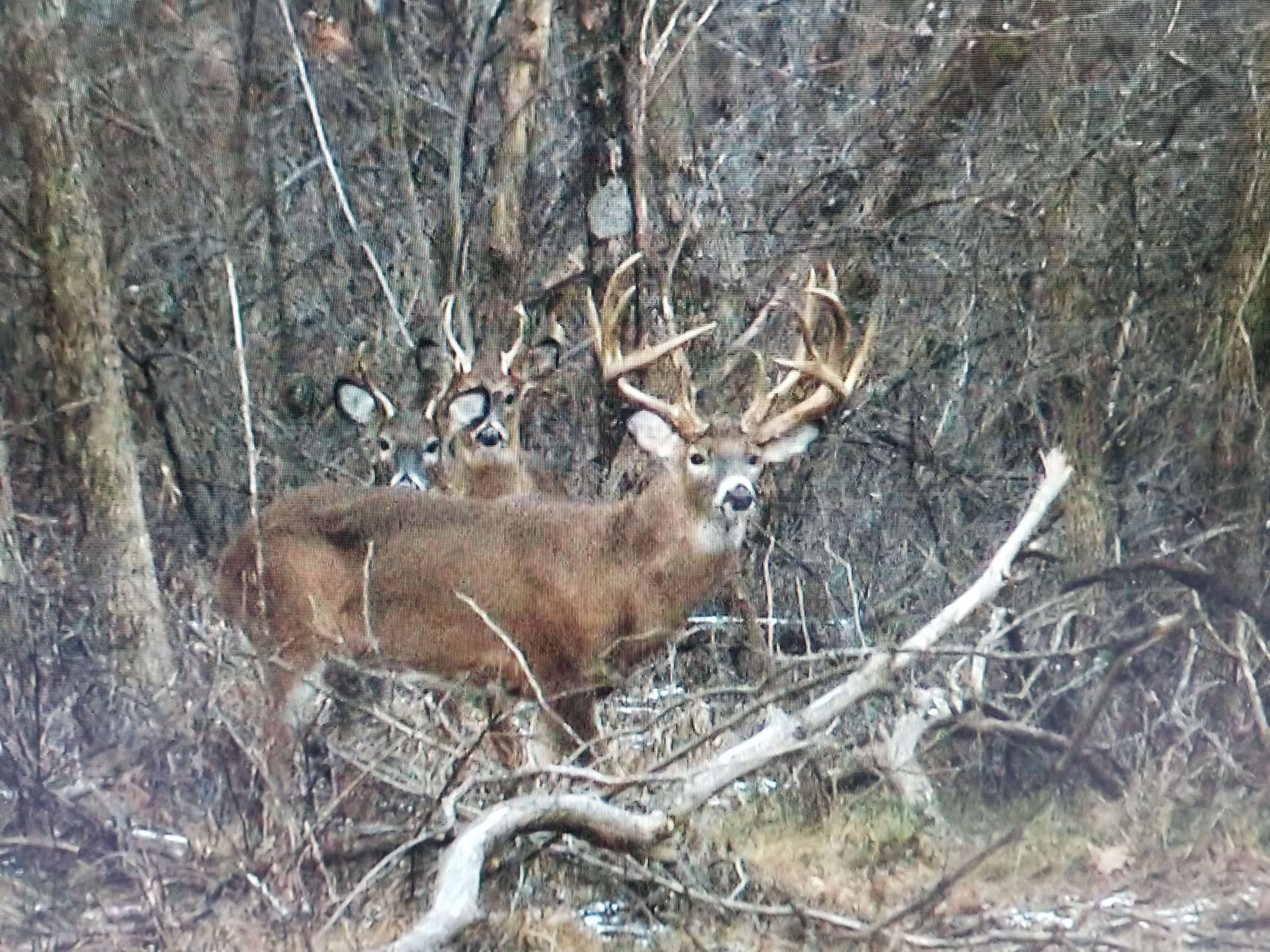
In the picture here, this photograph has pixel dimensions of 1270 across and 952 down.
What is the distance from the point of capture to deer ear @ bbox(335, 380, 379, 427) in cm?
266

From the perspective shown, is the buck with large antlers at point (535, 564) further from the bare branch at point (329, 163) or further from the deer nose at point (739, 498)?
the bare branch at point (329, 163)

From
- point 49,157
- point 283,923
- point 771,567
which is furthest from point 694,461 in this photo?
point 49,157

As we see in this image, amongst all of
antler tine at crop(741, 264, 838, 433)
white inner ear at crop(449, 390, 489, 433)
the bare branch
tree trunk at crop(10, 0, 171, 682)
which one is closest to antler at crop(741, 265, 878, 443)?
antler tine at crop(741, 264, 838, 433)

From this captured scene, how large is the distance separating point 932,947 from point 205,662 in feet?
4.56

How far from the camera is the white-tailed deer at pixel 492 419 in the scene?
9.03ft

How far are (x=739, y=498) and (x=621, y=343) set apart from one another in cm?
39

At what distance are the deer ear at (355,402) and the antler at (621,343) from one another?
0.42 m

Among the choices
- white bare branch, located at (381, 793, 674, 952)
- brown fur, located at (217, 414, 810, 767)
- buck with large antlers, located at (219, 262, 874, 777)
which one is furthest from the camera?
brown fur, located at (217, 414, 810, 767)

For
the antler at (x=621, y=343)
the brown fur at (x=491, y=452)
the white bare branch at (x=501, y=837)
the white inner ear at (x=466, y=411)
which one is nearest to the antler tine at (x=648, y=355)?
the antler at (x=621, y=343)

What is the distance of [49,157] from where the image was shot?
8.67ft

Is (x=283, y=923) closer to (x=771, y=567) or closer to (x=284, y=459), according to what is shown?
(x=284, y=459)

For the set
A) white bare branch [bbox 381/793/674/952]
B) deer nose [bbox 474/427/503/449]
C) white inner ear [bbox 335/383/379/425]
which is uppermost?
white inner ear [bbox 335/383/379/425]

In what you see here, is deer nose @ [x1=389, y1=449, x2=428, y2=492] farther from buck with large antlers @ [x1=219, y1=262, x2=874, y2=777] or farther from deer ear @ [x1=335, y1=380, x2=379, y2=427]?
deer ear @ [x1=335, y1=380, x2=379, y2=427]

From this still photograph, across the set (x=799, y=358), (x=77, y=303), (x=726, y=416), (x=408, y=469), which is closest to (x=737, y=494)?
(x=726, y=416)
